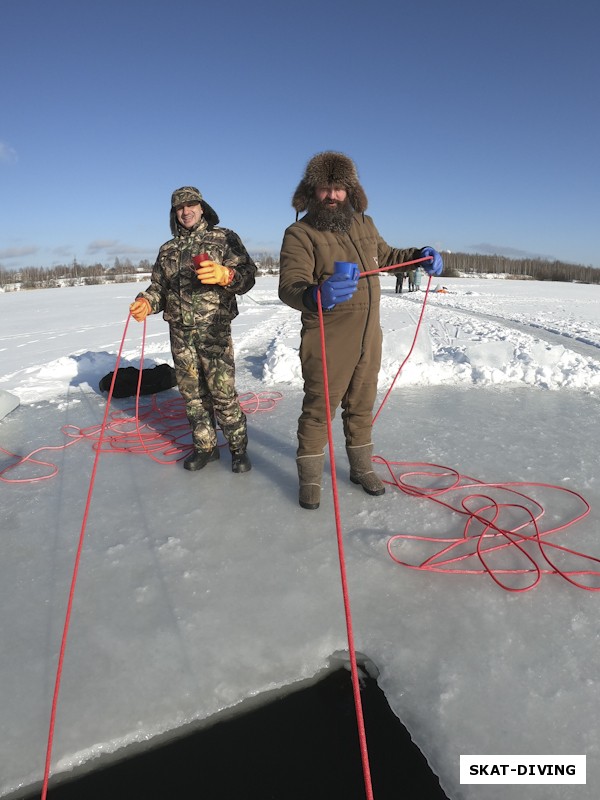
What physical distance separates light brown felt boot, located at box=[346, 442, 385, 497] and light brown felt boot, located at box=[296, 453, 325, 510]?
0.74 feet

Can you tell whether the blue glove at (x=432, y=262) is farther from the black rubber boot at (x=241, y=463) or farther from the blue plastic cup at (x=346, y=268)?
the black rubber boot at (x=241, y=463)

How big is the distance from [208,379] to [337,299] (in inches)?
48.1

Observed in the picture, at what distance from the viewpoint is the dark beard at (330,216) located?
2.13 meters

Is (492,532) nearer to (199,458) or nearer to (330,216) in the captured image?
(330,216)

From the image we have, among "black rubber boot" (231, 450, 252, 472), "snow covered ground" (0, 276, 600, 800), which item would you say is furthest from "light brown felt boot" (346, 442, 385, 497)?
"black rubber boot" (231, 450, 252, 472)

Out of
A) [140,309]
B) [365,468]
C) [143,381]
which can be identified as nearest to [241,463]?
[365,468]

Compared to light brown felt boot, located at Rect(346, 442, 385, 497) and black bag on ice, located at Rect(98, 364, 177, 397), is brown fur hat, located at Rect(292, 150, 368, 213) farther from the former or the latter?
black bag on ice, located at Rect(98, 364, 177, 397)

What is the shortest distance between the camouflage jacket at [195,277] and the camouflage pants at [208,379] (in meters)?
0.08

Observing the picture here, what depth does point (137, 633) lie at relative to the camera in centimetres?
167

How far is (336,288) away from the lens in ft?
6.03

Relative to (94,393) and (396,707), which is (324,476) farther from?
(94,393)

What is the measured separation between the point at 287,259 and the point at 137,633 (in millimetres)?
1582

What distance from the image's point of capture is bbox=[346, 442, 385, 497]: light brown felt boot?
2531 mm

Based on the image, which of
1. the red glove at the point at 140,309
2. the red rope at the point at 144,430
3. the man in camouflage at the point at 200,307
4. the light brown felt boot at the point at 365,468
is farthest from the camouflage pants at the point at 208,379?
the light brown felt boot at the point at 365,468
